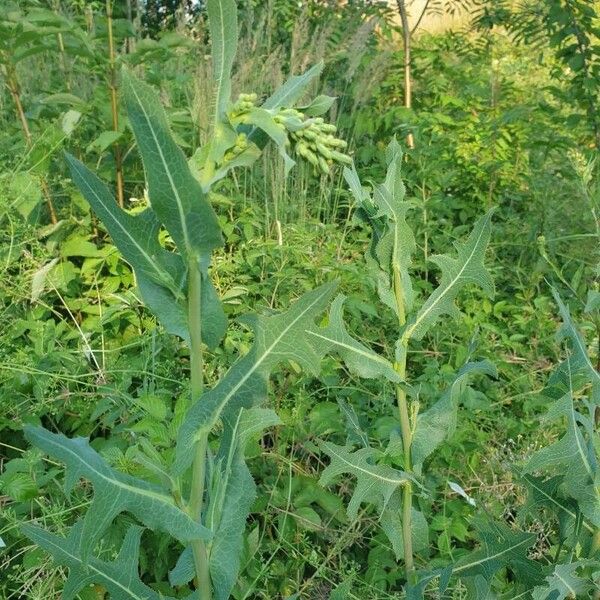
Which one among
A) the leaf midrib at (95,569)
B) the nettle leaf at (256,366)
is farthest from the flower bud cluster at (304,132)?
the leaf midrib at (95,569)

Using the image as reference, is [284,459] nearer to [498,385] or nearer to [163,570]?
[163,570]

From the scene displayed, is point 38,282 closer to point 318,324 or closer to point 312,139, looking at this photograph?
point 318,324

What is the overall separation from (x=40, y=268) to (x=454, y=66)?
13.0 ft

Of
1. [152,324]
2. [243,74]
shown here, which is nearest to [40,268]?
[152,324]

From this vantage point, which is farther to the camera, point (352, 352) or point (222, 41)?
point (352, 352)

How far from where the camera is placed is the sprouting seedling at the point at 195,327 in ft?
3.78

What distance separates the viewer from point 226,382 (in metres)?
1.24

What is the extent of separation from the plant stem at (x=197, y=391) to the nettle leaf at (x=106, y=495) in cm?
4

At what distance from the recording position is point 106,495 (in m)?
1.23

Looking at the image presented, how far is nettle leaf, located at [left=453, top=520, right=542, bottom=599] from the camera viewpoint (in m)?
1.62

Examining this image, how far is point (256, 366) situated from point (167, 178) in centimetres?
29

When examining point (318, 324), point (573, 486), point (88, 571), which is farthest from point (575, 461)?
point (318, 324)

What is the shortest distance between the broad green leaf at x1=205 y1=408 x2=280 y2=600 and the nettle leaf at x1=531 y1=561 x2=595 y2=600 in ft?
1.60

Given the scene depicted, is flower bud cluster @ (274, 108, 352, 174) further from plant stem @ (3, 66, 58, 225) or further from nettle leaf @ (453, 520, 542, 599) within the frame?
plant stem @ (3, 66, 58, 225)
